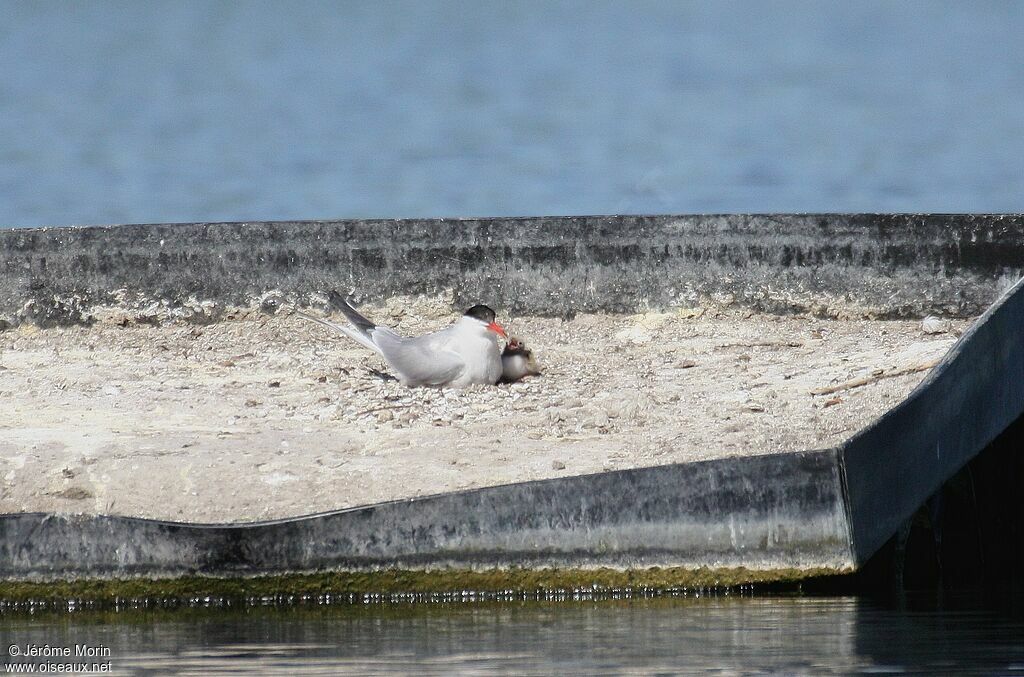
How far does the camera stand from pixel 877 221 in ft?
33.6

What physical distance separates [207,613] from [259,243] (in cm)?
483

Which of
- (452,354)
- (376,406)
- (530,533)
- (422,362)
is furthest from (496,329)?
(530,533)

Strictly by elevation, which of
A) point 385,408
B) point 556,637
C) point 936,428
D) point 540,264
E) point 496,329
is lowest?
point 556,637

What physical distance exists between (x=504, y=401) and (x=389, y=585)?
2.11 meters

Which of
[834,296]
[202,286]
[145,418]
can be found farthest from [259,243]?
[834,296]

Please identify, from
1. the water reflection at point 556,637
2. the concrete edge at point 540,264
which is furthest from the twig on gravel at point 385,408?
the concrete edge at point 540,264

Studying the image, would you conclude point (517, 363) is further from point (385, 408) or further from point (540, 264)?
point (540, 264)

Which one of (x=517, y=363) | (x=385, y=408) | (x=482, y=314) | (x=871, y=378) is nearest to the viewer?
(x=871, y=378)

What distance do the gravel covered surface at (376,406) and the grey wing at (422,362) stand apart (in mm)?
122

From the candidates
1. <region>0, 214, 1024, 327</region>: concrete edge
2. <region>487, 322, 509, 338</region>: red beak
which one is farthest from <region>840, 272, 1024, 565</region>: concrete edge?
<region>487, 322, 509, 338</region>: red beak

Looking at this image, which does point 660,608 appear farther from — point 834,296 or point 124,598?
point 834,296

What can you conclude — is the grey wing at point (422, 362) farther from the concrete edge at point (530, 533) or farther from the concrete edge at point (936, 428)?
the concrete edge at point (936, 428)

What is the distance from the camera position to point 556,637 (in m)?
5.37

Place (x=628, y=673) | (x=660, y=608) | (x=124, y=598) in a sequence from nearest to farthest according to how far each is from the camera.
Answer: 1. (x=628, y=673)
2. (x=660, y=608)
3. (x=124, y=598)
